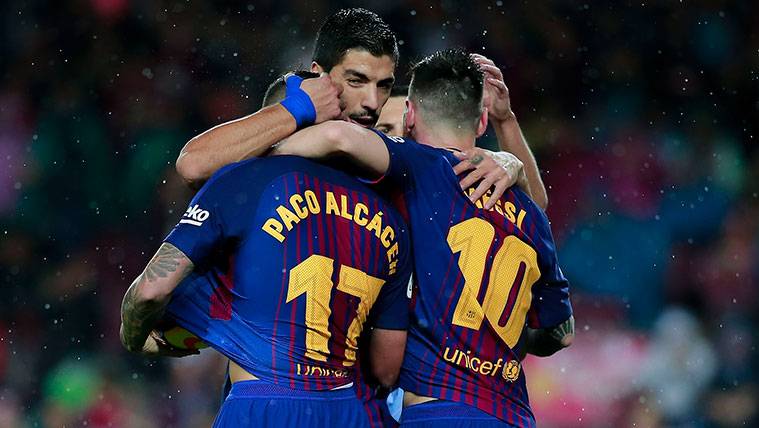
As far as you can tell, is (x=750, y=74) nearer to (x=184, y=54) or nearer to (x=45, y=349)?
(x=184, y=54)

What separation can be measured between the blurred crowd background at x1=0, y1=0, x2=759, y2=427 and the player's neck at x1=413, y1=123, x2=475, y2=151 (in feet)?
13.8

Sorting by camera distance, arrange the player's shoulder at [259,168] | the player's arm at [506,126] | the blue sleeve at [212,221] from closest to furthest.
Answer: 1. the blue sleeve at [212,221]
2. the player's shoulder at [259,168]
3. the player's arm at [506,126]

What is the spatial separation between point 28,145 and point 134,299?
5.79 metres

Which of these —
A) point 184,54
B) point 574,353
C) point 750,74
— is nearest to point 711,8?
point 750,74

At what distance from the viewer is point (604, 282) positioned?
26.7ft

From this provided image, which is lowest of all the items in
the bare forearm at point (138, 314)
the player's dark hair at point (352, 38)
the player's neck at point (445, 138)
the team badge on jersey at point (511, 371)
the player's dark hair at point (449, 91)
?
the team badge on jersey at point (511, 371)

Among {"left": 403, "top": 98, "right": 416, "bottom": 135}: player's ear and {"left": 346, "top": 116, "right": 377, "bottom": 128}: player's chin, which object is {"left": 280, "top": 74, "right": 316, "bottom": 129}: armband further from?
{"left": 403, "top": 98, "right": 416, "bottom": 135}: player's ear

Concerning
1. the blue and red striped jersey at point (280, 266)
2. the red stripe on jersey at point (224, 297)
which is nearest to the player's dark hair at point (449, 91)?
the blue and red striped jersey at point (280, 266)

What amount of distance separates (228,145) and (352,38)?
73 cm

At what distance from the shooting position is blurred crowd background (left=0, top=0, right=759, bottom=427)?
25.6 ft

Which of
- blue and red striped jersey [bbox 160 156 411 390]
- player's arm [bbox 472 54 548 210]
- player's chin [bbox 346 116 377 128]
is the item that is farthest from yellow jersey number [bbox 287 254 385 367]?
player's arm [bbox 472 54 548 210]

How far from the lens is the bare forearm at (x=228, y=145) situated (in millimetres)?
3201

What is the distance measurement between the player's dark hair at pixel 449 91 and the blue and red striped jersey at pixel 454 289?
0.20 m

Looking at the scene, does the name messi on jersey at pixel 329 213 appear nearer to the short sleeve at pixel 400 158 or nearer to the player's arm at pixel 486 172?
the short sleeve at pixel 400 158
